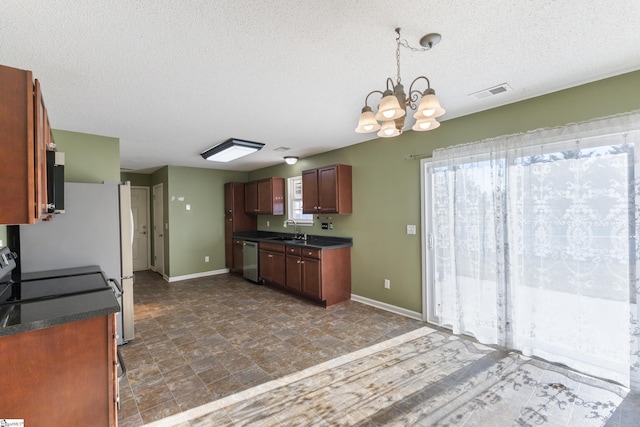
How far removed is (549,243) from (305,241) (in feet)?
11.4

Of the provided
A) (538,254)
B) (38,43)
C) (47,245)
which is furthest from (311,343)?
(38,43)

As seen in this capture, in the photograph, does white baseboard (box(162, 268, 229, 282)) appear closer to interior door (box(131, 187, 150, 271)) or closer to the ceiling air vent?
interior door (box(131, 187, 150, 271))

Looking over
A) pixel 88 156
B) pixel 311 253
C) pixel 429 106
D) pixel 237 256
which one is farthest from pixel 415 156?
pixel 237 256

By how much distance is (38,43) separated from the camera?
177 centimetres

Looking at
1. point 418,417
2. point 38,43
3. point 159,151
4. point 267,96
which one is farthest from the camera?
point 159,151

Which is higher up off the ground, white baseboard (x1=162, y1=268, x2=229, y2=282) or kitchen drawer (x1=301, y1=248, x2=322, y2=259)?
kitchen drawer (x1=301, y1=248, x2=322, y2=259)

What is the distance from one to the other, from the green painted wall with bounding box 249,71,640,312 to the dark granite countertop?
0.41 feet

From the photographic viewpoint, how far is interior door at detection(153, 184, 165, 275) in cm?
643

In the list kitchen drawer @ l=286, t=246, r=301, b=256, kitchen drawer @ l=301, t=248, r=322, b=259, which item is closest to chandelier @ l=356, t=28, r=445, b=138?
kitchen drawer @ l=301, t=248, r=322, b=259

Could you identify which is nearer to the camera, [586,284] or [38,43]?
[38,43]

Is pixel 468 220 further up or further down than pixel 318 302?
further up

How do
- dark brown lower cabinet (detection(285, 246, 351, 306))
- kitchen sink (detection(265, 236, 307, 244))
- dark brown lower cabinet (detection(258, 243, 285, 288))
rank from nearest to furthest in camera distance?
dark brown lower cabinet (detection(285, 246, 351, 306)) → dark brown lower cabinet (detection(258, 243, 285, 288)) → kitchen sink (detection(265, 236, 307, 244))

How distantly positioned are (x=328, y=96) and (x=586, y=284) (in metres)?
2.70

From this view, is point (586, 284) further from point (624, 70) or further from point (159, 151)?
point (159, 151)
